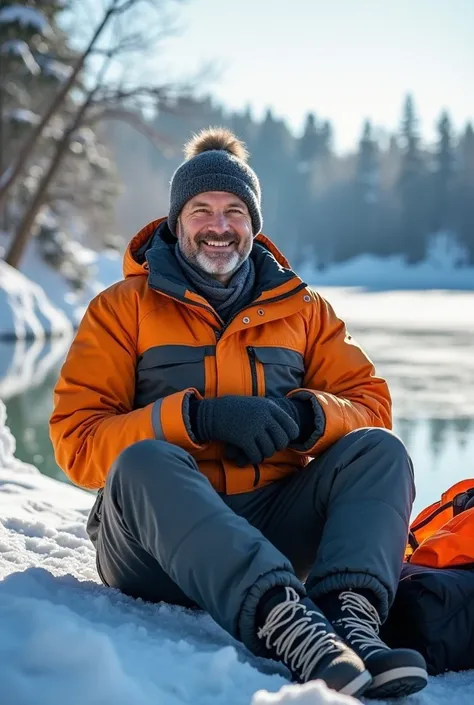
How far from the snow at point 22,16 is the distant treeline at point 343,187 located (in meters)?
30.0

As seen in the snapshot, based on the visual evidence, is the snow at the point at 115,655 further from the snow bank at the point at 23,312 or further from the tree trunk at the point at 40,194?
the tree trunk at the point at 40,194

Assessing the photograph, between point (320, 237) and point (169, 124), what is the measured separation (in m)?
19.0

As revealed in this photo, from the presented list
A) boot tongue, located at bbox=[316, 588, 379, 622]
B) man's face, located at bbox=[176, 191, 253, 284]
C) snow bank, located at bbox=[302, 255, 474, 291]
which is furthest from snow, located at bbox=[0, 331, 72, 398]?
snow bank, located at bbox=[302, 255, 474, 291]

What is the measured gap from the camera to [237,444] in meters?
1.90

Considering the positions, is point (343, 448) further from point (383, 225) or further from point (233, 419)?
point (383, 225)

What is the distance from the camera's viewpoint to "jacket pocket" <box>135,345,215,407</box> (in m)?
2.05

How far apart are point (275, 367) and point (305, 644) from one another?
0.85 metres

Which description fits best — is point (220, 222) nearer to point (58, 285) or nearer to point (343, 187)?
point (58, 285)

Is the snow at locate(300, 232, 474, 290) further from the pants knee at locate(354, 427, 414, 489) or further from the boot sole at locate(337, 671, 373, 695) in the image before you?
the boot sole at locate(337, 671, 373, 695)

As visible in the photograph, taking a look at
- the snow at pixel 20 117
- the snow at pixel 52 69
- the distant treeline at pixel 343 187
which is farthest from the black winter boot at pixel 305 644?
the distant treeline at pixel 343 187

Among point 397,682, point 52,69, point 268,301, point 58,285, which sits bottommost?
point 397,682

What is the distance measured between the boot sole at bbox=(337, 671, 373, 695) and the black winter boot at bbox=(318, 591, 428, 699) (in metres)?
0.05

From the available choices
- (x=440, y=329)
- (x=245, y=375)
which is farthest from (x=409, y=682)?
(x=440, y=329)

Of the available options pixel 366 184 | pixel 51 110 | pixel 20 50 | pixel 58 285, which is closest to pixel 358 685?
pixel 20 50
